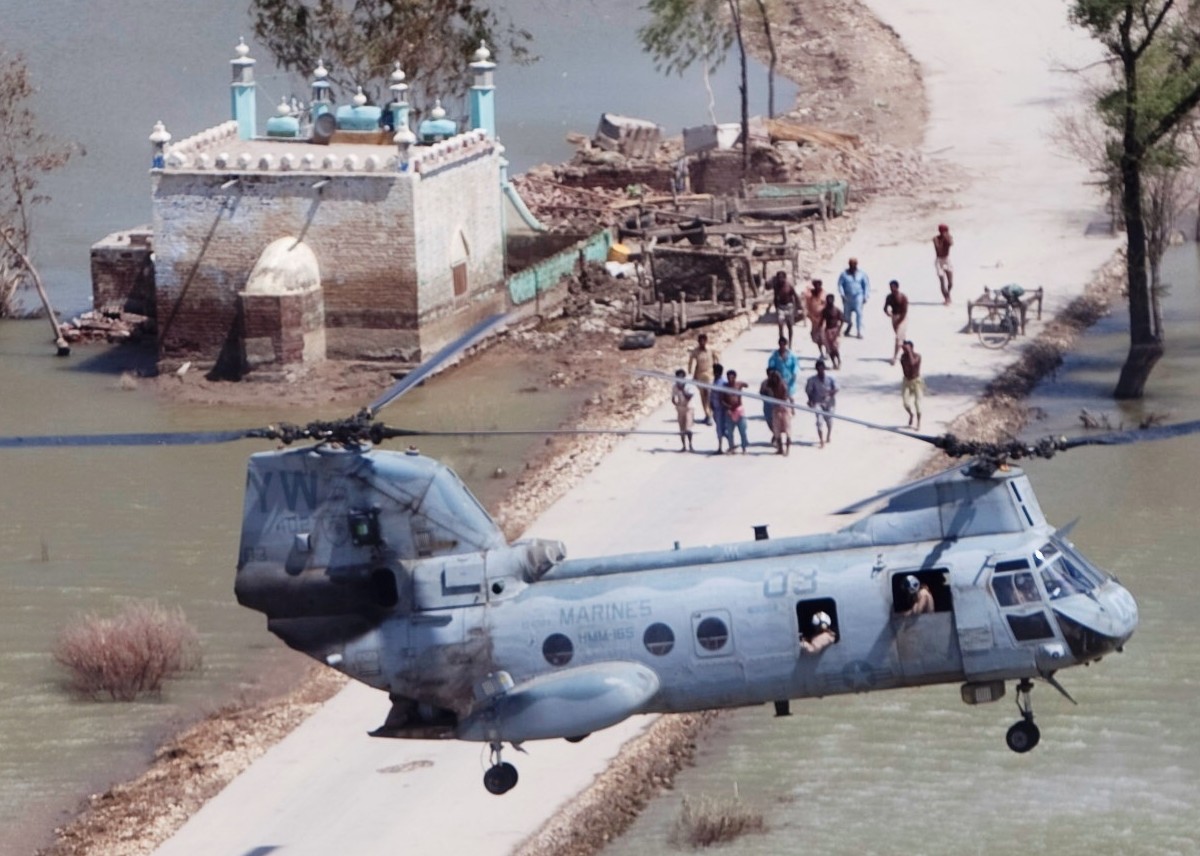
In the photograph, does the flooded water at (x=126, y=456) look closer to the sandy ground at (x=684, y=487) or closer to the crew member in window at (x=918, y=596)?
the sandy ground at (x=684, y=487)

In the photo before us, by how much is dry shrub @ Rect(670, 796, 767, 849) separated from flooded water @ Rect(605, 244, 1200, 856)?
12cm

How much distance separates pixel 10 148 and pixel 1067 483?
73.5ft

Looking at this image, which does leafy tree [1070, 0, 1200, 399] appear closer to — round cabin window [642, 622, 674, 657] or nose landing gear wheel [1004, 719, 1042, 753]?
nose landing gear wheel [1004, 719, 1042, 753]

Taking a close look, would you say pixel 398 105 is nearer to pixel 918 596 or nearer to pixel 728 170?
pixel 728 170

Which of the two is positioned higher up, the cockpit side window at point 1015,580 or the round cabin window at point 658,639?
the cockpit side window at point 1015,580

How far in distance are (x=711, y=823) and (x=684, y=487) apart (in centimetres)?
1000

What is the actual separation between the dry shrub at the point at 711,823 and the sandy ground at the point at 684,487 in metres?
0.60

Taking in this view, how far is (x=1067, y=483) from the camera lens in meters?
32.6

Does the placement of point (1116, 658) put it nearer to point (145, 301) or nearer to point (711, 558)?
point (711, 558)

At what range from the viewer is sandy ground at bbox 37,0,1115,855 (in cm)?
2150

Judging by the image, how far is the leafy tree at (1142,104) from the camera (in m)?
35.1

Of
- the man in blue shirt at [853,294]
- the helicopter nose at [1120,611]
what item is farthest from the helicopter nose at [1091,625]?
the man in blue shirt at [853,294]

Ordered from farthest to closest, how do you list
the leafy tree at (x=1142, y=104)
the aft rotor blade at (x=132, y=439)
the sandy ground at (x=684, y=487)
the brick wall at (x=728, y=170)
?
the brick wall at (x=728, y=170) → the leafy tree at (x=1142, y=104) → the sandy ground at (x=684, y=487) → the aft rotor blade at (x=132, y=439)

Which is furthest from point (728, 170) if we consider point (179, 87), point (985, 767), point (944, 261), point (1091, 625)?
point (1091, 625)
